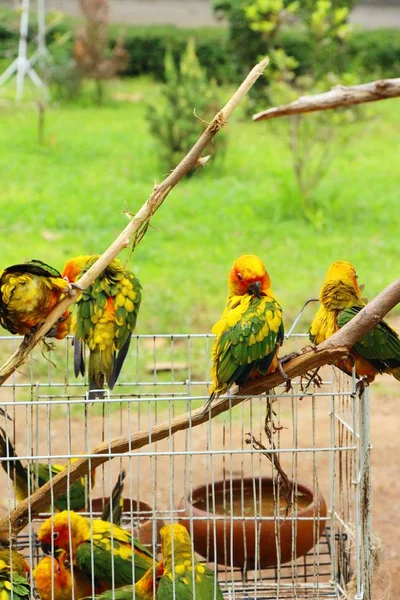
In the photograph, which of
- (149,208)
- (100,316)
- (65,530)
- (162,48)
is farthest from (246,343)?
(162,48)

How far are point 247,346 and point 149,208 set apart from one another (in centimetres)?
65

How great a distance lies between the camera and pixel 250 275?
391 centimetres

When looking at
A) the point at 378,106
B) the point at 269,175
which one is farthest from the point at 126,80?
the point at 269,175

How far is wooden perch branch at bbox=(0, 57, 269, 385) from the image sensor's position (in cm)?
337

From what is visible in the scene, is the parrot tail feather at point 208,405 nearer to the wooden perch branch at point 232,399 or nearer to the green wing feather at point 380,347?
the wooden perch branch at point 232,399

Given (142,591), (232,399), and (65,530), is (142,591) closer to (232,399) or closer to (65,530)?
(65,530)

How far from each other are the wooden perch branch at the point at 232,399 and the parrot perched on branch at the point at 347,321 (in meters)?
0.19

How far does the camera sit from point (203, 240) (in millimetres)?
10812

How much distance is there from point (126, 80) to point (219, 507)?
760 inches

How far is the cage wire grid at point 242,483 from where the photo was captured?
380 cm

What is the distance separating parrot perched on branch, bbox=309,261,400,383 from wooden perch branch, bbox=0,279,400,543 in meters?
0.19

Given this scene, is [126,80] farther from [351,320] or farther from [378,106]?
[351,320]

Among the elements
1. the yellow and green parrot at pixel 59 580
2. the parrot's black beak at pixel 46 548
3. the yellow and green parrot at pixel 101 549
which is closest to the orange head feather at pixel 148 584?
the yellow and green parrot at pixel 101 549

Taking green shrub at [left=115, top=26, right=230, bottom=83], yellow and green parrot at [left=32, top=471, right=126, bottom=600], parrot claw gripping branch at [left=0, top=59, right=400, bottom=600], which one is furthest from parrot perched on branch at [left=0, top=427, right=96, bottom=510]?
green shrub at [left=115, top=26, right=230, bottom=83]
